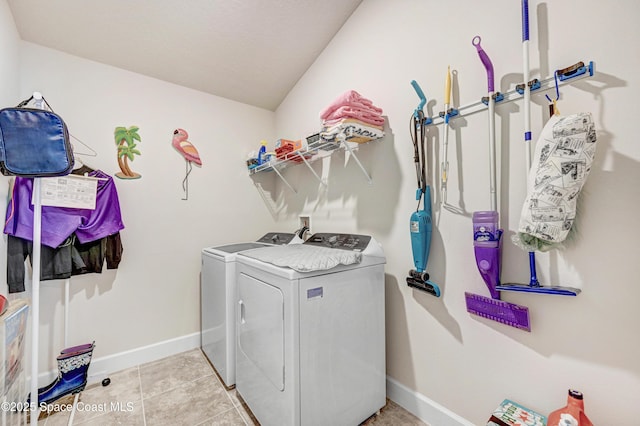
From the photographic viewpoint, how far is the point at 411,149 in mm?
1615

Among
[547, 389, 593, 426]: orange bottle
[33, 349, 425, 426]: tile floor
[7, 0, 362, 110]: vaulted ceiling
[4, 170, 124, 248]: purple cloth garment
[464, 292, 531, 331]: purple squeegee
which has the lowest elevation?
[33, 349, 425, 426]: tile floor

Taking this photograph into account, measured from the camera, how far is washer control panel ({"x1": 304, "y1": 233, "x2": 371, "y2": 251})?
1.68 m

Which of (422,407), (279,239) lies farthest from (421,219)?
(279,239)

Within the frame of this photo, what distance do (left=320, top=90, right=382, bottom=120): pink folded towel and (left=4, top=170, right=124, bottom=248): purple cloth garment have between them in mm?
1790

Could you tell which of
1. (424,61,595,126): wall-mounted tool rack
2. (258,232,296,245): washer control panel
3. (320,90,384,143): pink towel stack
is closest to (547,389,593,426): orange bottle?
(424,61,595,126): wall-mounted tool rack

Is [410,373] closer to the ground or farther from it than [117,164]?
closer to the ground

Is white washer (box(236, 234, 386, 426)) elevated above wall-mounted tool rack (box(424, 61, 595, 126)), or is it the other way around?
wall-mounted tool rack (box(424, 61, 595, 126))

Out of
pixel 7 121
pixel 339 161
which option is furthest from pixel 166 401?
pixel 339 161

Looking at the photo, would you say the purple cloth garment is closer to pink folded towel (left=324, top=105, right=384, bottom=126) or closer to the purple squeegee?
pink folded towel (left=324, top=105, right=384, bottom=126)

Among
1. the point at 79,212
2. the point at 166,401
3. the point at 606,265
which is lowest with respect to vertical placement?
the point at 166,401

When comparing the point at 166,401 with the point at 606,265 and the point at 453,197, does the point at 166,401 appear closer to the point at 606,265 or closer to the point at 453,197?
the point at 453,197

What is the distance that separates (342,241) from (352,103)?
0.92 meters

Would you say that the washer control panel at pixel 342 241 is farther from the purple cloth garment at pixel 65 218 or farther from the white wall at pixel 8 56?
the white wall at pixel 8 56

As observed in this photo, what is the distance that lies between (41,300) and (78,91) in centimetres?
160
